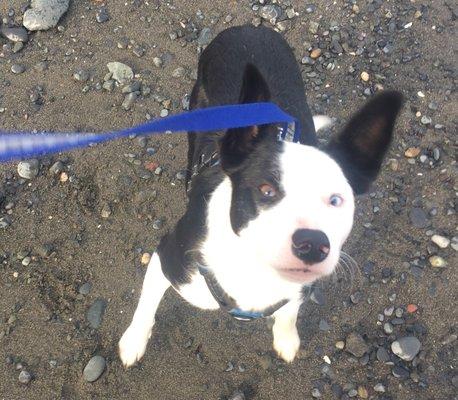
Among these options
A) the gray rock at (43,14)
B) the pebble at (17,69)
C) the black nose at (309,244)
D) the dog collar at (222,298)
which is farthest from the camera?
the gray rock at (43,14)

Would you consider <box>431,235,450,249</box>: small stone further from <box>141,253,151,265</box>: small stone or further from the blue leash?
the blue leash

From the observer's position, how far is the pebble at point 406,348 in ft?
11.9

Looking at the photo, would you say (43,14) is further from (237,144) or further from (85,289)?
(237,144)

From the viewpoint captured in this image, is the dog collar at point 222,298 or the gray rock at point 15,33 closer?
the dog collar at point 222,298

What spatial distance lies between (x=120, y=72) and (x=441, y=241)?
9.28 ft

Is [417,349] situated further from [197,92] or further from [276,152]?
[197,92]

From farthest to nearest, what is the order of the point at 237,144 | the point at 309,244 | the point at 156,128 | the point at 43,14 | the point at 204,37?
the point at 204,37
the point at 43,14
the point at 237,144
the point at 309,244
the point at 156,128

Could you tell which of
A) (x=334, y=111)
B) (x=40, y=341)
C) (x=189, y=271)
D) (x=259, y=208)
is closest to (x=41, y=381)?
(x=40, y=341)

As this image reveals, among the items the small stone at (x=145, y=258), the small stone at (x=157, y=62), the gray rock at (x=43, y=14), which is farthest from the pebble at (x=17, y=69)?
the small stone at (x=145, y=258)

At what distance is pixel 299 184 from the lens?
7.35 feet

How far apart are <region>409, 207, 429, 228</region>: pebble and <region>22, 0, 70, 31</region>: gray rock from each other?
3.31 metres

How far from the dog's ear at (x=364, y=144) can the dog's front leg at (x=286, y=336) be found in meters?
1.08

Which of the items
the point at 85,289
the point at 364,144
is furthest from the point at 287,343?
the point at 364,144

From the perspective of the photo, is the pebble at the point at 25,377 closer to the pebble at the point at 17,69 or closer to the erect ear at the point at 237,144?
the erect ear at the point at 237,144
